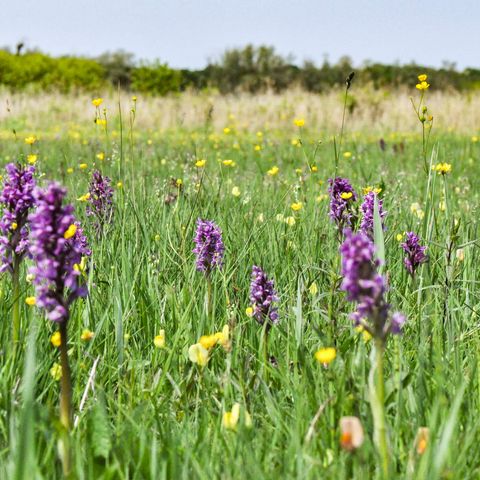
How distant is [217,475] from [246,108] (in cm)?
2023

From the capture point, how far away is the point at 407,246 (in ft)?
8.09

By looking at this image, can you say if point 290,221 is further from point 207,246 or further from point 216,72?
point 216,72

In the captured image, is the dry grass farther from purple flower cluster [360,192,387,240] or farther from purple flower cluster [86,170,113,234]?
purple flower cluster [360,192,387,240]

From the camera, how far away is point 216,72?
50.7 metres

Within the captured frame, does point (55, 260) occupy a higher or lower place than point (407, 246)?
higher

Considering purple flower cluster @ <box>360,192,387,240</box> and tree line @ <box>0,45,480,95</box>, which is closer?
purple flower cluster @ <box>360,192,387,240</box>

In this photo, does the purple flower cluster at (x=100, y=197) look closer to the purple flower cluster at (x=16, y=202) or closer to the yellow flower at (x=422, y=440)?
Result: the purple flower cluster at (x=16, y=202)

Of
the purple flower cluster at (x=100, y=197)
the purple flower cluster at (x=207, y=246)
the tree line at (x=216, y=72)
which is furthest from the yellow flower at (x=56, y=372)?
the tree line at (x=216, y=72)

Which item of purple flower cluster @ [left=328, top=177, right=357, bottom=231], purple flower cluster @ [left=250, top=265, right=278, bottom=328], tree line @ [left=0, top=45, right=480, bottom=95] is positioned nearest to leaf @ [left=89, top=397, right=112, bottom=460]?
purple flower cluster @ [left=250, top=265, right=278, bottom=328]

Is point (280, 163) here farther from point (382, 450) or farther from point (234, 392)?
point (382, 450)

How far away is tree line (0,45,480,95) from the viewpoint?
3912cm

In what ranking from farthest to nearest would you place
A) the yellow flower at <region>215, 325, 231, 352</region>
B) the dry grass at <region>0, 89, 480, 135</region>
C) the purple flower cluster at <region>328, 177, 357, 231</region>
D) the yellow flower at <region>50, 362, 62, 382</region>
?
the dry grass at <region>0, 89, 480, 135</region> → the purple flower cluster at <region>328, 177, 357, 231</region> → the yellow flower at <region>50, 362, 62, 382</region> → the yellow flower at <region>215, 325, 231, 352</region>

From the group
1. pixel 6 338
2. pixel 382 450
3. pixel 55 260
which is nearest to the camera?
pixel 382 450

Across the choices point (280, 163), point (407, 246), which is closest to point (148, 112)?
point (280, 163)
